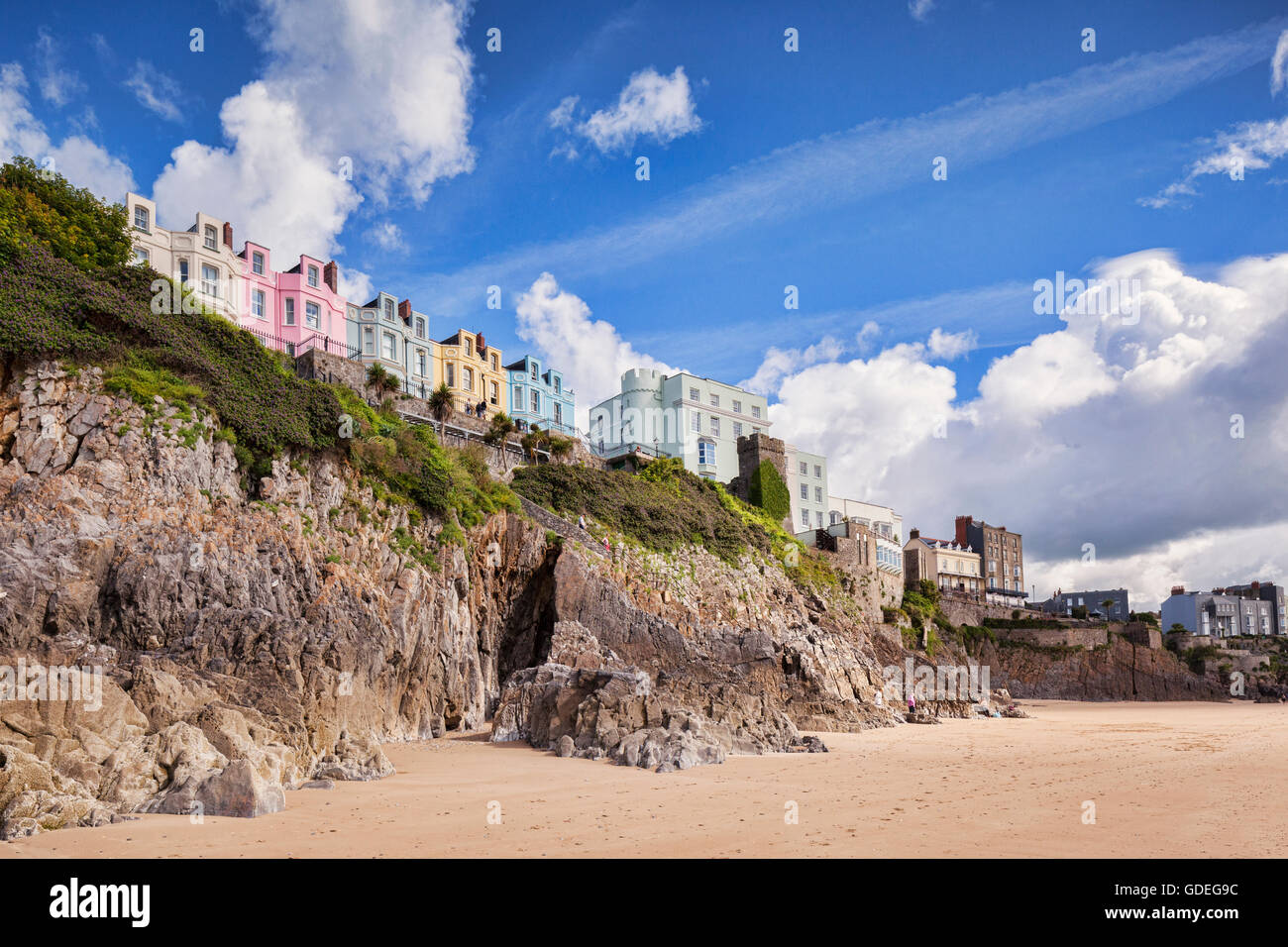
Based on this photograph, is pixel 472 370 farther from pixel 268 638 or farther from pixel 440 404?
pixel 268 638

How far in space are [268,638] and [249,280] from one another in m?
30.4

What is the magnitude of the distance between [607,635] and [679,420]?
97.1 ft

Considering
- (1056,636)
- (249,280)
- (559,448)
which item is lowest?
(1056,636)

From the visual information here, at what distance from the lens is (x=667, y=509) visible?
113 ft

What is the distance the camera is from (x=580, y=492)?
32531 mm

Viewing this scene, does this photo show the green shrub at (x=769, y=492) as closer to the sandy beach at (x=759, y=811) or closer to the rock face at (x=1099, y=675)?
the rock face at (x=1099, y=675)

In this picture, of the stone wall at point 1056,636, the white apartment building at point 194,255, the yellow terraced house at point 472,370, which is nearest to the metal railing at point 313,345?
the white apartment building at point 194,255

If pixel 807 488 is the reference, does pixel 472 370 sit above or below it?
above

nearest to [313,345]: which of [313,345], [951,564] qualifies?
[313,345]

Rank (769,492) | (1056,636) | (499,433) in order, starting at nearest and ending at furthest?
1. (499,433)
2. (769,492)
3. (1056,636)

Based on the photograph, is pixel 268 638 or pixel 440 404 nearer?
pixel 268 638

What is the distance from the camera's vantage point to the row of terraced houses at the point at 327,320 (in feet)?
123

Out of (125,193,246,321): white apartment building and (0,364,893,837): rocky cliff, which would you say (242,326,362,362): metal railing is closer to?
(125,193,246,321): white apartment building
